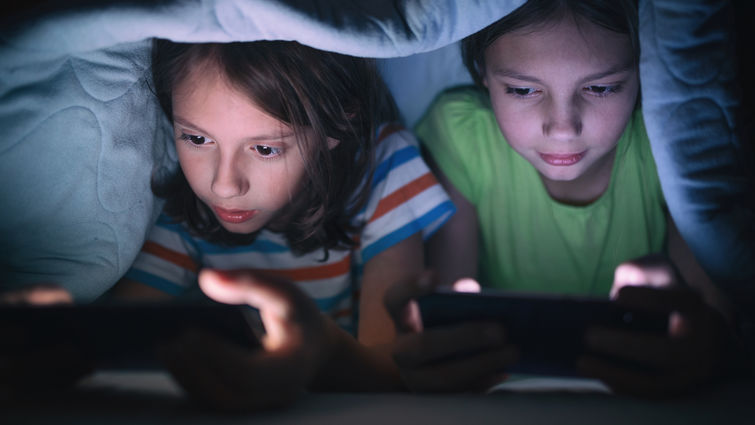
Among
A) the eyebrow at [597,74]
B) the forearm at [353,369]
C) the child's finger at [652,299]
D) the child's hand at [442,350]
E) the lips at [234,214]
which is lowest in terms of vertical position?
the forearm at [353,369]

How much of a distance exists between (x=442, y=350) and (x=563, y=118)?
35 centimetres

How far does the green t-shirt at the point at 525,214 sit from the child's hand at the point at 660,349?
311 millimetres

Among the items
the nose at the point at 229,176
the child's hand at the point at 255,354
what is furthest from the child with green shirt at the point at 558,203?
the nose at the point at 229,176

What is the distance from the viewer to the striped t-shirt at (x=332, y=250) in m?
0.85

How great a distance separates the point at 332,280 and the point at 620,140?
46 cm

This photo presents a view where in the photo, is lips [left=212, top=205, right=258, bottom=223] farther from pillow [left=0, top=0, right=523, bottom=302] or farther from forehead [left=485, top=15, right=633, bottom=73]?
forehead [left=485, top=15, right=633, bottom=73]

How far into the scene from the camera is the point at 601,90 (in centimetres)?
72

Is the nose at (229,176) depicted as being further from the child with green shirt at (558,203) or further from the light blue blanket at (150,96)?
the child with green shirt at (558,203)

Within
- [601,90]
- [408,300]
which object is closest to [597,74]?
[601,90]

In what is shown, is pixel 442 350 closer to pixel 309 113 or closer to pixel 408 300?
pixel 408 300

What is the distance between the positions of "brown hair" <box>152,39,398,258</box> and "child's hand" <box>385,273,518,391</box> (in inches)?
10.4

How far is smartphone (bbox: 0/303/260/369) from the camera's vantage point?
0.45 metres

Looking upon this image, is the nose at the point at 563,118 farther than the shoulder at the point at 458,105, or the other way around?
the shoulder at the point at 458,105

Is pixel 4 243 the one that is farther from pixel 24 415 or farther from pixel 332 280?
pixel 332 280
